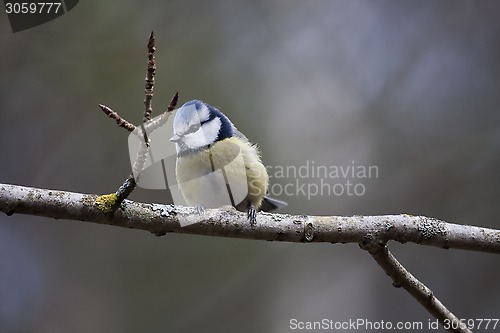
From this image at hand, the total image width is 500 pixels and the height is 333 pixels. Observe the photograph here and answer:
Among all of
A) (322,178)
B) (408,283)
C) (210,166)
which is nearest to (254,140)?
(322,178)

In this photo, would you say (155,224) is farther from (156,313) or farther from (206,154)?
(156,313)

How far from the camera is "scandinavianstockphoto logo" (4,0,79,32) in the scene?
8.50 ft

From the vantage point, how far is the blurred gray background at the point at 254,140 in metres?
2.63

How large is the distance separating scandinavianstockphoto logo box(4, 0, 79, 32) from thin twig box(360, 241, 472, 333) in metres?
1.93

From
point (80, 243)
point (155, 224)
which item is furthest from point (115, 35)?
point (155, 224)

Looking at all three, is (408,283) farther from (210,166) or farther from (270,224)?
(210,166)

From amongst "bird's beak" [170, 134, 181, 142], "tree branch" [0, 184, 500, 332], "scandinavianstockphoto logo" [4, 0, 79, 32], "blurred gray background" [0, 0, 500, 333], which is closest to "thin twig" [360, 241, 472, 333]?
"tree branch" [0, 184, 500, 332]

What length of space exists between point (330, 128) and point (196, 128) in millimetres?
1209

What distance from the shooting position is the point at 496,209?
2.68 meters

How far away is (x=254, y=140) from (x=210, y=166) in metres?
1.07

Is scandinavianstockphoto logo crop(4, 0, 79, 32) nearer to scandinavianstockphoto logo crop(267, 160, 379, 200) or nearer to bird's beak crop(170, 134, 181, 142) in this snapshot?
scandinavianstockphoto logo crop(267, 160, 379, 200)

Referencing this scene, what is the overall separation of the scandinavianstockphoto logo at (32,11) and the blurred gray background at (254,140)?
0.12 ft

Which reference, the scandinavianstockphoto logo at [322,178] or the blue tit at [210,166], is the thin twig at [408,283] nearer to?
the blue tit at [210,166]

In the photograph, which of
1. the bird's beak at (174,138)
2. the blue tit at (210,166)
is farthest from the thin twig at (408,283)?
the bird's beak at (174,138)
